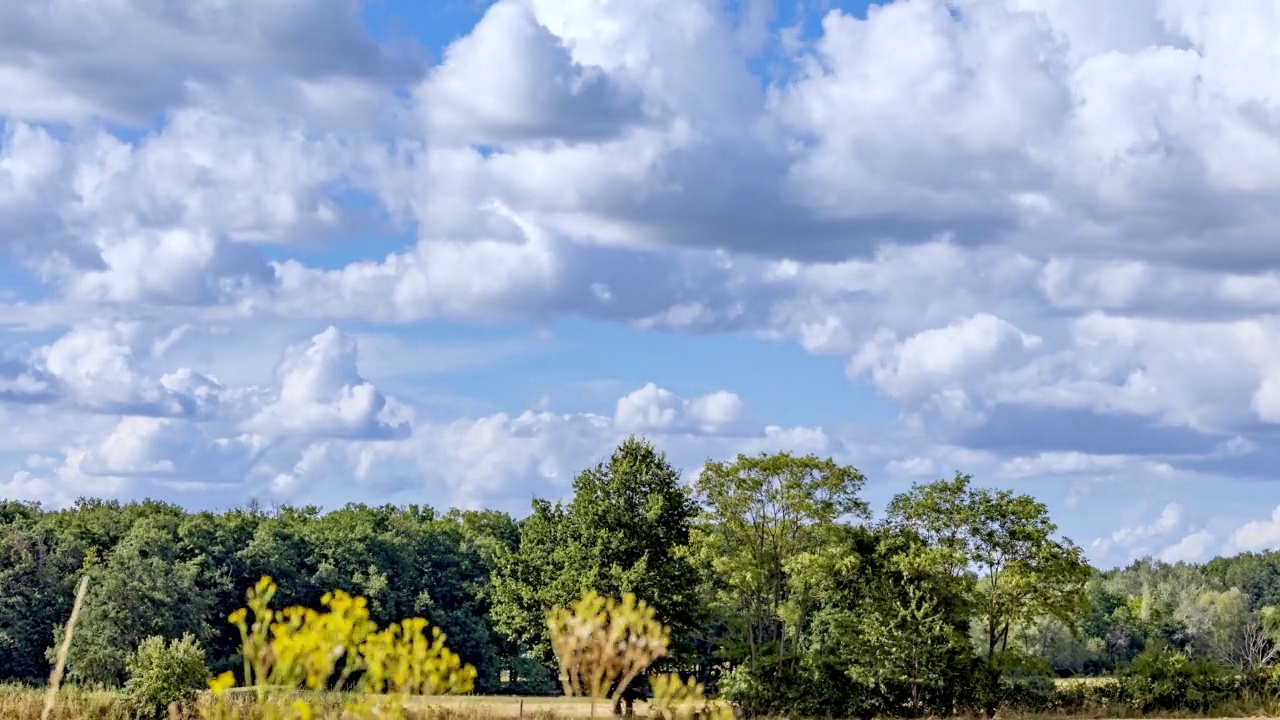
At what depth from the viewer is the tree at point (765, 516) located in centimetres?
4769

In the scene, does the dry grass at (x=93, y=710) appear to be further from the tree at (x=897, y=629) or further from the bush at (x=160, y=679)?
the tree at (x=897, y=629)

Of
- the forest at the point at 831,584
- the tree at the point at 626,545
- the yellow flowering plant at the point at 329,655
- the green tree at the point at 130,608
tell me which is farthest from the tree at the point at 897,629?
the yellow flowering plant at the point at 329,655

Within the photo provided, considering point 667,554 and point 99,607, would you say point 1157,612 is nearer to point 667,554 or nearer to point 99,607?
point 667,554

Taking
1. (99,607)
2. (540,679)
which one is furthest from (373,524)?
(99,607)

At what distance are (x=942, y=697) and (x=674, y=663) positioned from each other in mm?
9460

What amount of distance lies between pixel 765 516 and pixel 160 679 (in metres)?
21.3

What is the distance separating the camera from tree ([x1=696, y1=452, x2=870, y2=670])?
47688 millimetres

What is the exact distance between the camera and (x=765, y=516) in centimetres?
4850

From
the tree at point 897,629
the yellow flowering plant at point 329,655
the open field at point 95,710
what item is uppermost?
the tree at point 897,629

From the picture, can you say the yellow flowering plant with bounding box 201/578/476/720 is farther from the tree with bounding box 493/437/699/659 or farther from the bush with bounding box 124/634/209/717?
the tree with bounding box 493/437/699/659

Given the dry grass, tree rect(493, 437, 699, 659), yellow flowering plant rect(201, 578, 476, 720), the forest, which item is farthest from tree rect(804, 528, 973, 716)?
yellow flowering plant rect(201, 578, 476, 720)

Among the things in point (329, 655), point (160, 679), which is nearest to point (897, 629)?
point (160, 679)

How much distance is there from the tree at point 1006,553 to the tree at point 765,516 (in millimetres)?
2919

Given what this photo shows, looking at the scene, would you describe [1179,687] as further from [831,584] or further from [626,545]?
[626,545]
